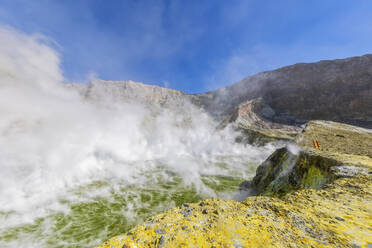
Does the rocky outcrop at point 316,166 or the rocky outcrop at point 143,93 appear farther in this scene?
the rocky outcrop at point 143,93

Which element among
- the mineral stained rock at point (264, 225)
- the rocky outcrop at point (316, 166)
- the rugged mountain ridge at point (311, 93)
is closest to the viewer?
the mineral stained rock at point (264, 225)

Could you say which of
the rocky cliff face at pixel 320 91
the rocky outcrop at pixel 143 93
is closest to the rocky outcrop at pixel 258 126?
the rocky cliff face at pixel 320 91

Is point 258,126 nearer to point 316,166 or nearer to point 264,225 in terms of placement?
point 316,166

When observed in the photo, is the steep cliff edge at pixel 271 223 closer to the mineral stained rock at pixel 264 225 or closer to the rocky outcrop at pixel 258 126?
the mineral stained rock at pixel 264 225

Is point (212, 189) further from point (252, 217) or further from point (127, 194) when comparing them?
point (252, 217)

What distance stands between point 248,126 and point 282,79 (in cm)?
4576

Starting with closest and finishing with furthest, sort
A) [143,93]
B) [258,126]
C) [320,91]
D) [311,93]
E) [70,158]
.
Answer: [70,158] → [258,126] → [320,91] → [311,93] → [143,93]

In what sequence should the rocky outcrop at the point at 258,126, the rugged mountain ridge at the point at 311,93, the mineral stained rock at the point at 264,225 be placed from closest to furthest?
the mineral stained rock at the point at 264,225 → the rocky outcrop at the point at 258,126 → the rugged mountain ridge at the point at 311,93

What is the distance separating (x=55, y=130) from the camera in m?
26.5

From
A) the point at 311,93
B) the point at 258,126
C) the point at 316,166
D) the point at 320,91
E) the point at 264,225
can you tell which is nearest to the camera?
the point at 264,225

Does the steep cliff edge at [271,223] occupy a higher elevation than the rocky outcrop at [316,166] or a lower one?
higher

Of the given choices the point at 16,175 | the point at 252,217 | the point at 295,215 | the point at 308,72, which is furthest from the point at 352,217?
the point at 308,72

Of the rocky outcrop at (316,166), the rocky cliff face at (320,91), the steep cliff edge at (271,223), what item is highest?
the rocky cliff face at (320,91)

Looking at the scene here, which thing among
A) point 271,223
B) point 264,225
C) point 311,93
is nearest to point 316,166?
point 271,223
